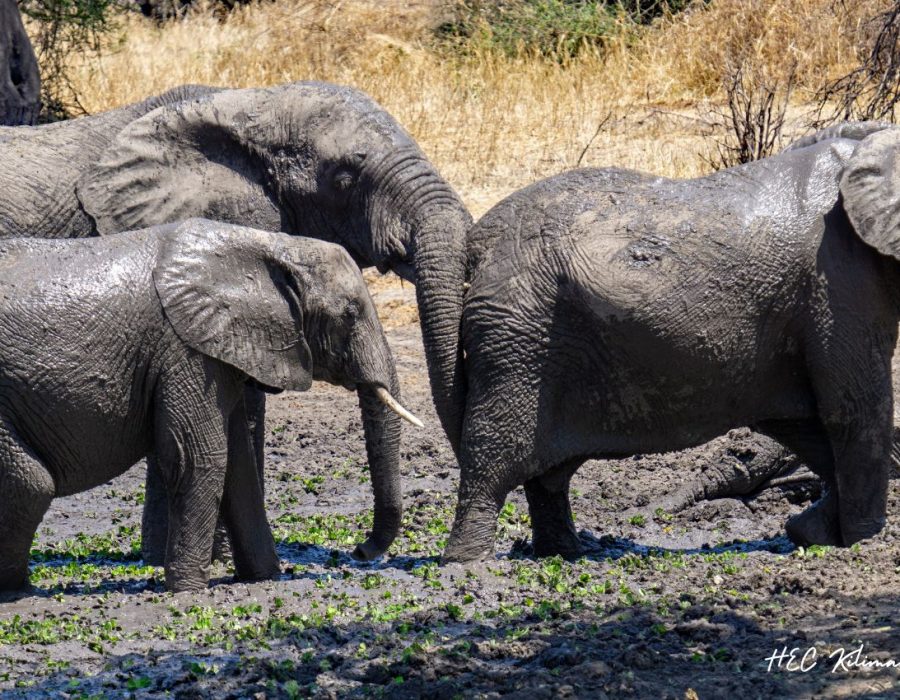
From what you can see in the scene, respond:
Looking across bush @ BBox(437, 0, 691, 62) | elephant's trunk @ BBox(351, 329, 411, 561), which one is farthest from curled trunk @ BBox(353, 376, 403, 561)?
bush @ BBox(437, 0, 691, 62)

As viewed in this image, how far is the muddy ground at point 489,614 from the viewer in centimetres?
545

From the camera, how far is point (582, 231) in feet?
23.1

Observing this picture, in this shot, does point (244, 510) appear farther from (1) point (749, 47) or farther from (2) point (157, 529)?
(1) point (749, 47)

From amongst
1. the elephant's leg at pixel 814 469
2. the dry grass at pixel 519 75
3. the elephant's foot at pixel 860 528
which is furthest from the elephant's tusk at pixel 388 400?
the dry grass at pixel 519 75

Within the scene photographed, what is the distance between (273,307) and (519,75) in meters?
9.77

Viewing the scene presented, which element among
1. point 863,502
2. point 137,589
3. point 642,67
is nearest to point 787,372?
point 863,502

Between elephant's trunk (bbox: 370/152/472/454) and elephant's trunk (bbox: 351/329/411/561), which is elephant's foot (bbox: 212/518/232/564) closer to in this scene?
elephant's trunk (bbox: 351/329/411/561)

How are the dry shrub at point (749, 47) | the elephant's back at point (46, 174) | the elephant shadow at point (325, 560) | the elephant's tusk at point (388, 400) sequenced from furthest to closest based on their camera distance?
the dry shrub at point (749, 47) → the elephant's back at point (46, 174) → the elephant shadow at point (325, 560) → the elephant's tusk at point (388, 400)

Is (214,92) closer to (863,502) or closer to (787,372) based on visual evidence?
(787,372)

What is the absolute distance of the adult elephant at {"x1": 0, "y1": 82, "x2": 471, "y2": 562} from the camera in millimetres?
7594

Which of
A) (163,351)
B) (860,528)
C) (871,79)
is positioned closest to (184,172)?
(163,351)

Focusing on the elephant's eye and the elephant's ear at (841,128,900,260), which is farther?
the elephant's eye

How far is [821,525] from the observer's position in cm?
750

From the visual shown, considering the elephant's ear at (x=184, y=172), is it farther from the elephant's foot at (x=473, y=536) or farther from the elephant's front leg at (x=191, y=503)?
the elephant's foot at (x=473, y=536)
